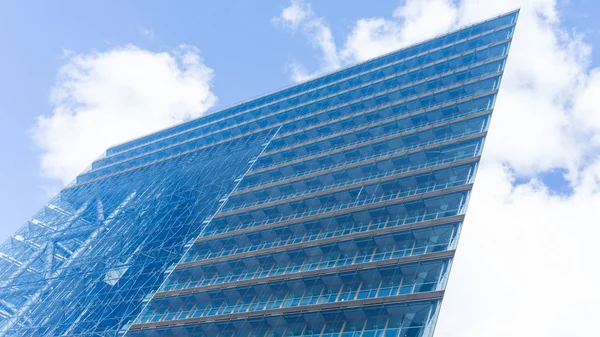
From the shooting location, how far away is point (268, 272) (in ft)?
116

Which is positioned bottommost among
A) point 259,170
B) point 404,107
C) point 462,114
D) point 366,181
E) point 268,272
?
point 268,272

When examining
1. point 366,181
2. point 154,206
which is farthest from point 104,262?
point 366,181

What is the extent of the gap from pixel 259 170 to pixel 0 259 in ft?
90.4

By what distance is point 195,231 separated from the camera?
43.9 metres

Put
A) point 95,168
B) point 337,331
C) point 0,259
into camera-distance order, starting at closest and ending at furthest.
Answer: point 337,331 → point 0,259 → point 95,168

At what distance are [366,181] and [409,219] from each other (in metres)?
5.43

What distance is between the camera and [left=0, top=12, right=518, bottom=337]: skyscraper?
30953mm

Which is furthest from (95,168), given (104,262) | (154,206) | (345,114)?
(345,114)

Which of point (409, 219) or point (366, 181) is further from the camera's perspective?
point (366, 181)

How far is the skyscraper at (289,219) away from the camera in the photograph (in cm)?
3095

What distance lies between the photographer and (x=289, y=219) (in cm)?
3891

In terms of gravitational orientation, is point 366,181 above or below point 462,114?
below

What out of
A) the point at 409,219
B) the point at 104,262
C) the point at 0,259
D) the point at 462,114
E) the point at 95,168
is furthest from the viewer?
the point at 95,168

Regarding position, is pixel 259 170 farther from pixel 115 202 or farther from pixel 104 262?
pixel 115 202
